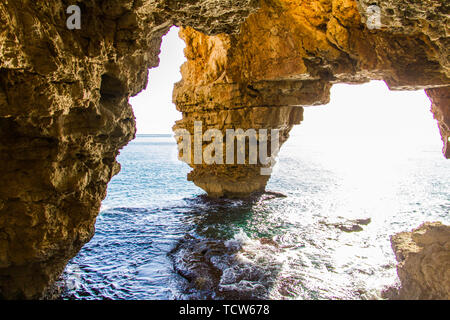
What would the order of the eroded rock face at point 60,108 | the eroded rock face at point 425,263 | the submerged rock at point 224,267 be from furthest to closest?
the submerged rock at point 224,267 < the eroded rock face at point 425,263 < the eroded rock face at point 60,108

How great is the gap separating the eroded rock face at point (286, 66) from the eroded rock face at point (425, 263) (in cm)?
→ 504

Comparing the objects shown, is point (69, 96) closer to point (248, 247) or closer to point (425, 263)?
point (425, 263)

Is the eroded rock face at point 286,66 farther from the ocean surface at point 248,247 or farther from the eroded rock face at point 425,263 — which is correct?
the eroded rock face at point 425,263

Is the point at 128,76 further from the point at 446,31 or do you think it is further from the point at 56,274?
the point at 446,31

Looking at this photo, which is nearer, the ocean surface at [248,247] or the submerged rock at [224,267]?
the submerged rock at [224,267]

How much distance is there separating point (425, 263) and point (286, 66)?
981 centimetres

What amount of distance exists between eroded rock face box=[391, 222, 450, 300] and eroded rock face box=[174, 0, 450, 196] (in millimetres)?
5038
